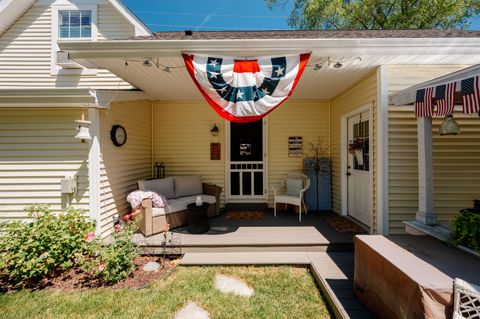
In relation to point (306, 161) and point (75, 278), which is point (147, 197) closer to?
point (75, 278)

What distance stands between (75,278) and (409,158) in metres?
5.29

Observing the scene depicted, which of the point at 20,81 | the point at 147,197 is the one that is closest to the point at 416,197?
the point at 147,197

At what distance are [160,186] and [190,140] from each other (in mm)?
1597

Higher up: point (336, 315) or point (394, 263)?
point (394, 263)

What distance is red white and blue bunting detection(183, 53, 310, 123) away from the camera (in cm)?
328

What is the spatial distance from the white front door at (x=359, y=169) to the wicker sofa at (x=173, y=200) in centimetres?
294

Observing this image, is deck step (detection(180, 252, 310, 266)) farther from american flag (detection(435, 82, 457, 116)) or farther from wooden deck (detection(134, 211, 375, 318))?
american flag (detection(435, 82, 457, 116))

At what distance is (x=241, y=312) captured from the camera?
2.56 m

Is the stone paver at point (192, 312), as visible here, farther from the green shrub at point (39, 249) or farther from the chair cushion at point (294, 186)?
the chair cushion at point (294, 186)

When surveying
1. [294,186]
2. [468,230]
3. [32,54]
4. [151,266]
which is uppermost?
[32,54]

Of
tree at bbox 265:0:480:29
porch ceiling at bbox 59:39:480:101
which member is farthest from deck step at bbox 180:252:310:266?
tree at bbox 265:0:480:29

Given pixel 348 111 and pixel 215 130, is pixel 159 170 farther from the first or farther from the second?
pixel 348 111

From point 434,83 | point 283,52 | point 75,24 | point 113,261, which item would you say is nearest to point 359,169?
point 434,83

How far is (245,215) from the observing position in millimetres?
5488
